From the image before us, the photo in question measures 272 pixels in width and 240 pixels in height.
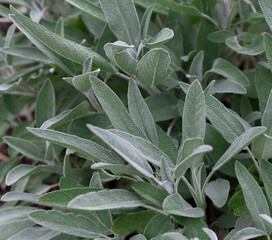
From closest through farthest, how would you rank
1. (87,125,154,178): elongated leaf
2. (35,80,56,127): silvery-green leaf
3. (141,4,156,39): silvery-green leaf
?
(87,125,154,178): elongated leaf < (141,4,156,39): silvery-green leaf < (35,80,56,127): silvery-green leaf

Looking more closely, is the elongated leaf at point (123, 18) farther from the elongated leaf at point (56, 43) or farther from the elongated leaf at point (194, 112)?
the elongated leaf at point (194, 112)

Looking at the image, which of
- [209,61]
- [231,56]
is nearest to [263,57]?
[231,56]

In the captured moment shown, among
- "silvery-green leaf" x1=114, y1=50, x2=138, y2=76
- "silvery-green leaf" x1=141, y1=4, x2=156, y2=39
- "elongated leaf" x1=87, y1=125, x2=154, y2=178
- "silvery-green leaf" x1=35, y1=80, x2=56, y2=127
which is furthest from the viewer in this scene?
"silvery-green leaf" x1=35, y1=80, x2=56, y2=127

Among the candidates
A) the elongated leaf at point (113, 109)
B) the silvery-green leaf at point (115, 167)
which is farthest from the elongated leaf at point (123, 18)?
the silvery-green leaf at point (115, 167)

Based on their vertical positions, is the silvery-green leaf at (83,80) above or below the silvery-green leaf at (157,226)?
above

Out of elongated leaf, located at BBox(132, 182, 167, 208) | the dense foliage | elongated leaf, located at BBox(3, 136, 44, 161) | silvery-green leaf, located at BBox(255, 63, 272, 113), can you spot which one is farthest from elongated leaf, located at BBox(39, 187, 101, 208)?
silvery-green leaf, located at BBox(255, 63, 272, 113)

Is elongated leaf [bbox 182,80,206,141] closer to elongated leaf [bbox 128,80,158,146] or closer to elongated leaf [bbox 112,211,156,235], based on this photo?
elongated leaf [bbox 128,80,158,146]

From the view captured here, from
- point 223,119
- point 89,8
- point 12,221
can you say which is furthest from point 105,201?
point 89,8
